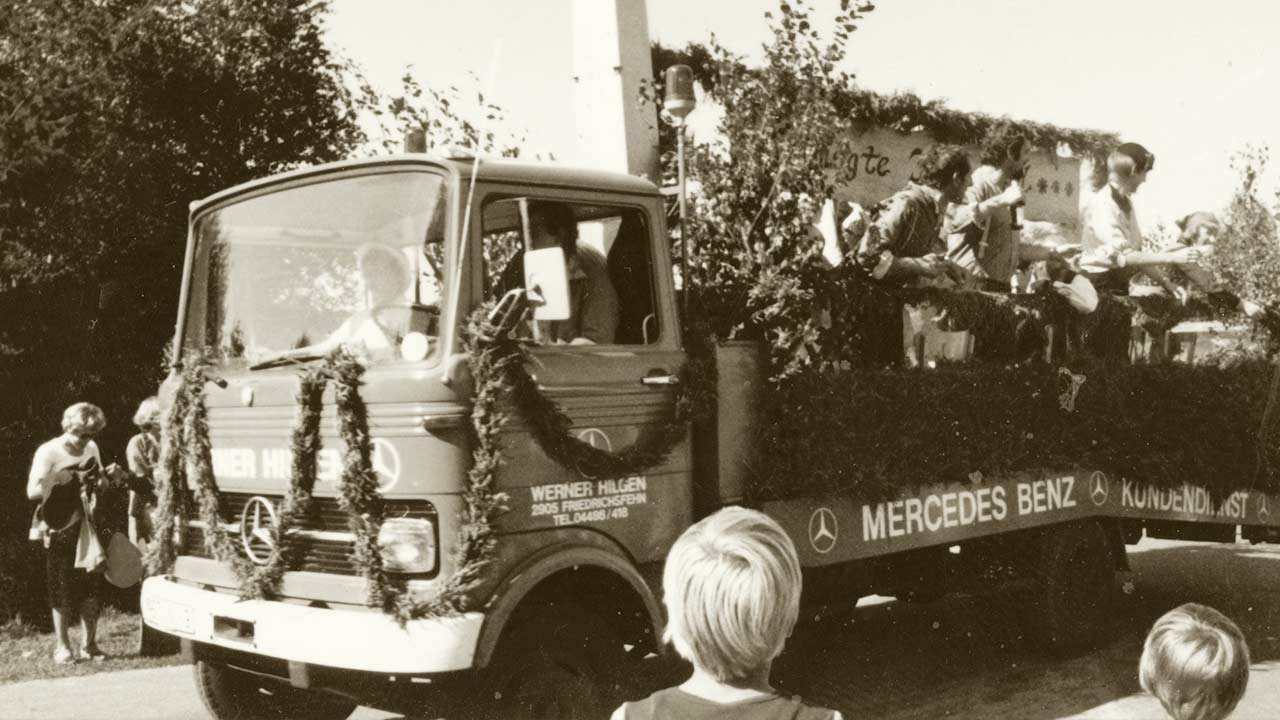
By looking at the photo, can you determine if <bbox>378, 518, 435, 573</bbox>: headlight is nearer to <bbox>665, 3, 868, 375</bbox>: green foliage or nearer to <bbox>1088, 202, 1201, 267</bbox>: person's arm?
<bbox>665, 3, 868, 375</bbox>: green foliage

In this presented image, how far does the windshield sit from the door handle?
3.24 feet

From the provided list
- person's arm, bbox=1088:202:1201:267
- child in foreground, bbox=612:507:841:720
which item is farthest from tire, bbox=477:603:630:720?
person's arm, bbox=1088:202:1201:267

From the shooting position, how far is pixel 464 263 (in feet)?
15.0

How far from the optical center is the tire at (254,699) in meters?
5.63

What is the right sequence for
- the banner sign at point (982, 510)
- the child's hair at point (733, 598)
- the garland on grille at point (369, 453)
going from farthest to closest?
the banner sign at point (982, 510), the garland on grille at point (369, 453), the child's hair at point (733, 598)

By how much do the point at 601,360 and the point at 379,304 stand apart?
2.95ft

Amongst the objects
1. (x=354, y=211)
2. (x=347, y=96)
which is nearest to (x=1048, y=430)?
(x=354, y=211)

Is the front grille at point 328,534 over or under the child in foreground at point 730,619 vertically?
under

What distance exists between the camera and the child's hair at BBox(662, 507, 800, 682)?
2.21 m

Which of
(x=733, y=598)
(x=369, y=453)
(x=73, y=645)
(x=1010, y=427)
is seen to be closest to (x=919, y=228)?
(x=1010, y=427)

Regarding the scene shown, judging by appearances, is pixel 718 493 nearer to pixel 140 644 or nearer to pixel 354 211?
pixel 354 211

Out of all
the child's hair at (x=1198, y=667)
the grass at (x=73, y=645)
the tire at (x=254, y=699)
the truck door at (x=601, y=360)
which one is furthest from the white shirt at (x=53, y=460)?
the child's hair at (x=1198, y=667)

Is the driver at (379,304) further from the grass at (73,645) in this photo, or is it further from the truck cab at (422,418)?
the grass at (73,645)

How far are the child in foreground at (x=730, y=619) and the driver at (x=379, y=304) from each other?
264 cm
